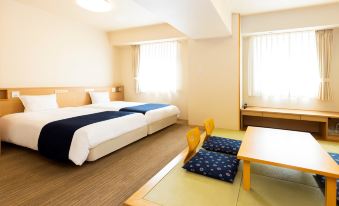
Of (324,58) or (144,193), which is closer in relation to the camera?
(144,193)

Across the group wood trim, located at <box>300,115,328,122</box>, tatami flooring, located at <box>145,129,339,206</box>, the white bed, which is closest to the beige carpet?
tatami flooring, located at <box>145,129,339,206</box>

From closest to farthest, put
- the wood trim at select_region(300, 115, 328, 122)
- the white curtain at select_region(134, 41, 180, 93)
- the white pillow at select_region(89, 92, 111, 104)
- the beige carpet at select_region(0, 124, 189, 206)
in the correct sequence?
1. the beige carpet at select_region(0, 124, 189, 206)
2. the wood trim at select_region(300, 115, 328, 122)
3. the white pillow at select_region(89, 92, 111, 104)
4. the white curtain at select_region(134, 41, 180, 93)

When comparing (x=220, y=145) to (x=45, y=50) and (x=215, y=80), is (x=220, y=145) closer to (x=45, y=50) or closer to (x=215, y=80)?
(x=215, y=80)

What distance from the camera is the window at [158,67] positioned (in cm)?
491

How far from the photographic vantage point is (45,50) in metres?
Answer: 3.85

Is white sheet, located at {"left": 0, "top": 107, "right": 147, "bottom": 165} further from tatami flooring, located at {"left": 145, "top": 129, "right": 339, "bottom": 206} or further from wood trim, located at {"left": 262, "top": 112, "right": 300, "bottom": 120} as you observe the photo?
wood trim, located at {"left": 262, "top": 112, "right": 300, "bottom": 120}

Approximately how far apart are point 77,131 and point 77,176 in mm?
518

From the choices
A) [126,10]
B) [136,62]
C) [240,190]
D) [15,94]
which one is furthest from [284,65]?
[15,94]

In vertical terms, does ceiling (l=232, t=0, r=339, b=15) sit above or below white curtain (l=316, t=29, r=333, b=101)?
above

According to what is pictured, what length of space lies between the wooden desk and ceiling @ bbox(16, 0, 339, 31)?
1903 mm

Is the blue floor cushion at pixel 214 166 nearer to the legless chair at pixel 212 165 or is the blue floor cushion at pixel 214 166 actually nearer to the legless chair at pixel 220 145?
the legless chair at pixel 212 165

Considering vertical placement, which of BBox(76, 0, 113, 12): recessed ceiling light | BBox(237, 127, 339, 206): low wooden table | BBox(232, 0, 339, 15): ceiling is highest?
BBox(232, 0, 339, 15): ceiling

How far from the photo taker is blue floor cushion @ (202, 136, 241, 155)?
7.77ft

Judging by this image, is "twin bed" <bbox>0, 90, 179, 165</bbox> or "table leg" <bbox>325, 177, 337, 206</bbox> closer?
"table leg" <bbox>325, 177, 337, 206</bbox>
